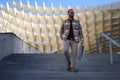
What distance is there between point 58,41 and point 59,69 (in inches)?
2011

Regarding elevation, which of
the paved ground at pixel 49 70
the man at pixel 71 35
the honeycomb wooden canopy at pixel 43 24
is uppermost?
the honeycomb wooden canopy at pixel 43 24

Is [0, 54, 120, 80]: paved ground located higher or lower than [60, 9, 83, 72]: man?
lower

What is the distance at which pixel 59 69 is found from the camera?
28.3ft

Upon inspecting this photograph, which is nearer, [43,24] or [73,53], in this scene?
[73,53]

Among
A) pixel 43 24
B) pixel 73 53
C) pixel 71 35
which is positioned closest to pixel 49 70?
pixel 73 53

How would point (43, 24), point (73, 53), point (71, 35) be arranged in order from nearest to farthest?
1. point (73, 53)
2. point (71, 35)
3. point (43, 24)

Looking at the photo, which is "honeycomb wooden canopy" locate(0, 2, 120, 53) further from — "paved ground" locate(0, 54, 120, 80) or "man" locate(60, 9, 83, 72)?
"man" locate(60, 9, 83, 72)

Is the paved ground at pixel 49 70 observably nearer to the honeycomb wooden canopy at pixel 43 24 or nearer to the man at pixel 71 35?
the man at pixel 71 35

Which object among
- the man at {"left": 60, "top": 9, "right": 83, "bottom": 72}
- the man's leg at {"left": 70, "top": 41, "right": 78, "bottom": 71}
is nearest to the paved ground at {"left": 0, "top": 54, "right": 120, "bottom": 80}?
the man's leg at {"left": 70, "top": 41, "right": 78, "bottom": 71}

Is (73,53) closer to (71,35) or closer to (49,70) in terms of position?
(71,35)

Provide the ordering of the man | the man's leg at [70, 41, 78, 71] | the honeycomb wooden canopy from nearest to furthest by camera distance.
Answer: the man's leg at [70, 41, 78, 71] → the man → the honeycomb wooden canopy

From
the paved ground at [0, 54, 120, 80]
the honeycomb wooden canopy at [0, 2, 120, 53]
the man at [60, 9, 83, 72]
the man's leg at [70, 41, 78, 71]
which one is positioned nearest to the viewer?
the paved ground at [0, 54, 120, 80]

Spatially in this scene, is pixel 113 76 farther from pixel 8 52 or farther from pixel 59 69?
pixel 8 52

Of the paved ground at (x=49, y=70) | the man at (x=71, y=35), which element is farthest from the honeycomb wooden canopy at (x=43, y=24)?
the man at (x=71, y=35)
